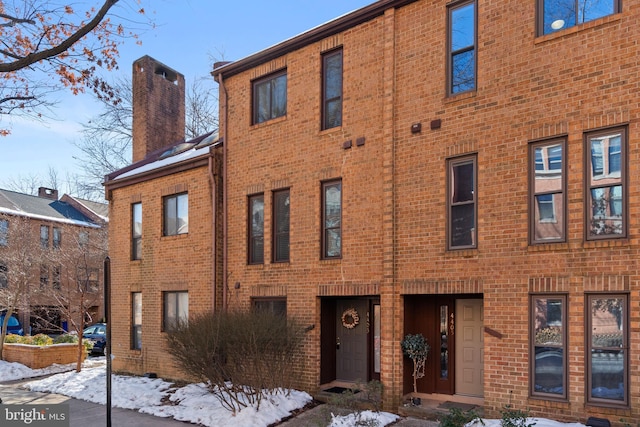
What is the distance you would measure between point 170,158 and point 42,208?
88.6 feet

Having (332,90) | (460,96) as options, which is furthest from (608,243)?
(332,90)

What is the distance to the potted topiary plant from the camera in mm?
9266

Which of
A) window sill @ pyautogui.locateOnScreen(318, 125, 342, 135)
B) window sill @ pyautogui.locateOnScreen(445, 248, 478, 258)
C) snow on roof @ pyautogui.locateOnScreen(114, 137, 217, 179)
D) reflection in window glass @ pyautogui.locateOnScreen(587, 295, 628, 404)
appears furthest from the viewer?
snow on roof @ pyautogui.locateOnScreen(114, 137, 217, 179)

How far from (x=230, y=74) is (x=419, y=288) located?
7.23 meters

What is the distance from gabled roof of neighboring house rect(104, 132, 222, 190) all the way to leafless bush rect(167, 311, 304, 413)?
476 cm

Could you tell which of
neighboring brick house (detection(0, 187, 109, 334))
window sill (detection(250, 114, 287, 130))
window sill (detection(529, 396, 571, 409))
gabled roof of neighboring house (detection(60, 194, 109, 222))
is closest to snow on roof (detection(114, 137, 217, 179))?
window sill (detection(250, 114, 287, 130))

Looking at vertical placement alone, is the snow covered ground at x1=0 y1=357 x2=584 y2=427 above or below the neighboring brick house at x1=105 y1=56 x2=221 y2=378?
below

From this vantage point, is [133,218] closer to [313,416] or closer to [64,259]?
[64,259]

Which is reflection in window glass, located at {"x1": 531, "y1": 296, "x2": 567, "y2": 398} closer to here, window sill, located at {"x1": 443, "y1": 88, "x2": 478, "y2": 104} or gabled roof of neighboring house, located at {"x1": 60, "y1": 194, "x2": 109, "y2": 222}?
window sill, located at {"x1": 443, "y1": 88, "x2": 478, "y2": 104}

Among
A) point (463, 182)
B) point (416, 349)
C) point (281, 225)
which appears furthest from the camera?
point (281, 225)

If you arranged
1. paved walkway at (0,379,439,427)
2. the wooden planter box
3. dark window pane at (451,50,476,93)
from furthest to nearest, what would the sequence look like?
the wooden planter box → dark window pane at (451,50,476,93) → paved walkway at (0,379,439,427)

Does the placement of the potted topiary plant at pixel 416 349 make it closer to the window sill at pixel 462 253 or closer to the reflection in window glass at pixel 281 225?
the window sill at pixel 462 253

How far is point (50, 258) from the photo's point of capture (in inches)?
771

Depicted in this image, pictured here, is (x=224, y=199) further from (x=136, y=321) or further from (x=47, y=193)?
(x=47, y=193)
